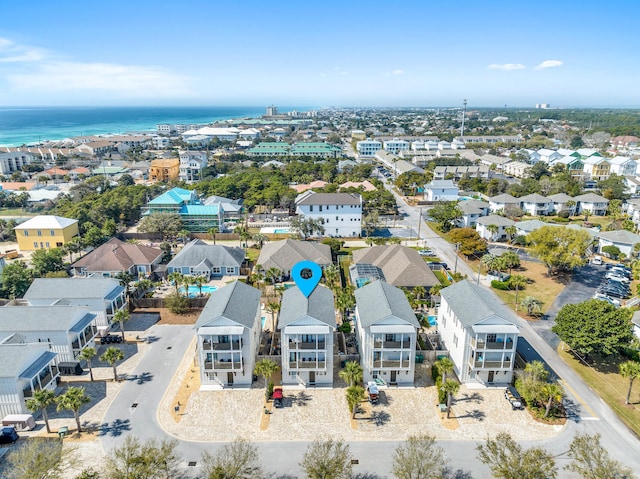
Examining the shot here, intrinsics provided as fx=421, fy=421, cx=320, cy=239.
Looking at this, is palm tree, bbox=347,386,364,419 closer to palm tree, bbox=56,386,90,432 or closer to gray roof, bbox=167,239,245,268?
palm tree, bbox=56,386,90,432

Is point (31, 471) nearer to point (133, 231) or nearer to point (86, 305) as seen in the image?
point (86, 305)

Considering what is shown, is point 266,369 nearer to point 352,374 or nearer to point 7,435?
point 352,374

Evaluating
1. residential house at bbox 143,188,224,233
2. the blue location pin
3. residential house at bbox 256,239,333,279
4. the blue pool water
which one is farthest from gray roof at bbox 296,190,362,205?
the blue location pin

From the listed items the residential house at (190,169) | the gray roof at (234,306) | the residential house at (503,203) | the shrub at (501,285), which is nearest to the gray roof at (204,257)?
the gray roof at (234,306)

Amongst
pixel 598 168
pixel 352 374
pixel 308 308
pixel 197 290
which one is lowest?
pixel 197 290

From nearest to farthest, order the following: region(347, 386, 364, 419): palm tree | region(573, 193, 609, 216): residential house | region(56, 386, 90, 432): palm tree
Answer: region(56, 386, 90, 432): palm tree → region(347, 386, 364, 419): palm tree → region(573, 193, 609, 216): residential house

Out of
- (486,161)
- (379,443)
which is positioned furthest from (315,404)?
(486,161)

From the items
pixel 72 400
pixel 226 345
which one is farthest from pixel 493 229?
pixel 72 400

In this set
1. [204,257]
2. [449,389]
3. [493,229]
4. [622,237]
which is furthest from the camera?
[493,229]
